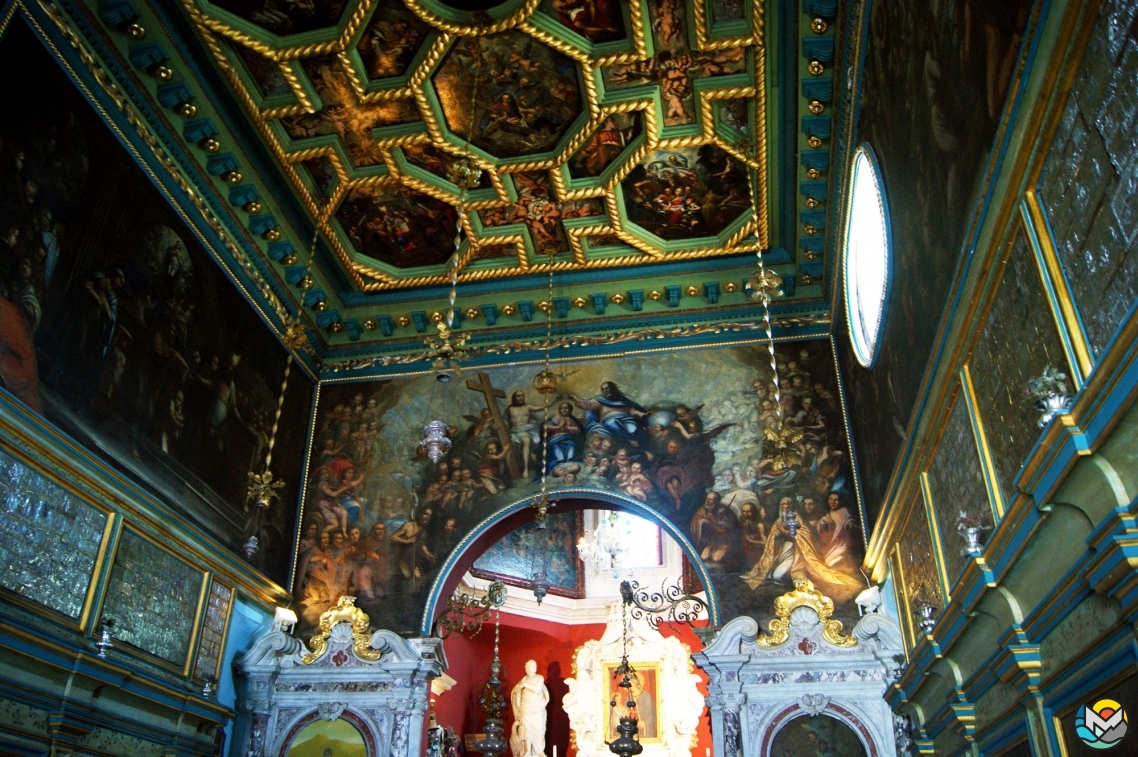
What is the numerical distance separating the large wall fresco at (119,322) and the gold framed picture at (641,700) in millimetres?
Result: 8814

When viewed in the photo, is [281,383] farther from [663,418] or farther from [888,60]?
[888,60]

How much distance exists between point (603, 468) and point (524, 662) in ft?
27.6

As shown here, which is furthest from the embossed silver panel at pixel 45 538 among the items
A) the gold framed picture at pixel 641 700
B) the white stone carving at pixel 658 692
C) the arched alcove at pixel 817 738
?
the white stone carving at pixel 658 692

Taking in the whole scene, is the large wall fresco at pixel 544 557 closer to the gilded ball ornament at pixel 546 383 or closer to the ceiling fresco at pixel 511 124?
the ceiling fresco at pixel 511 124

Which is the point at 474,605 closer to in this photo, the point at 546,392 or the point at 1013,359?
the point at 546,392

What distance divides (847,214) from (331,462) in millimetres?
7953

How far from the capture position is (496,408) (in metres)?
13.3

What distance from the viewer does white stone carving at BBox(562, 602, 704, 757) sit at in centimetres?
1809

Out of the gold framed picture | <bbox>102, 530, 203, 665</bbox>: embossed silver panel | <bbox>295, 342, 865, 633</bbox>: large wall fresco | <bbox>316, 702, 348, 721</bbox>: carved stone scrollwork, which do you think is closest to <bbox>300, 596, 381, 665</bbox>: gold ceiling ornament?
<bbox>295, 342, 865, 633</bbox>: large wall fresco

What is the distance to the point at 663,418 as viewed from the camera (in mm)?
12828

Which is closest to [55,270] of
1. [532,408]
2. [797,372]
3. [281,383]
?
[281,383]

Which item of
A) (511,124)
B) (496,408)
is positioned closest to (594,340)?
(496,408)

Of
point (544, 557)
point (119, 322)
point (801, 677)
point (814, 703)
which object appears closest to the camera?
point (119, 322)

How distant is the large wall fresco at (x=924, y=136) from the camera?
16.2ft
